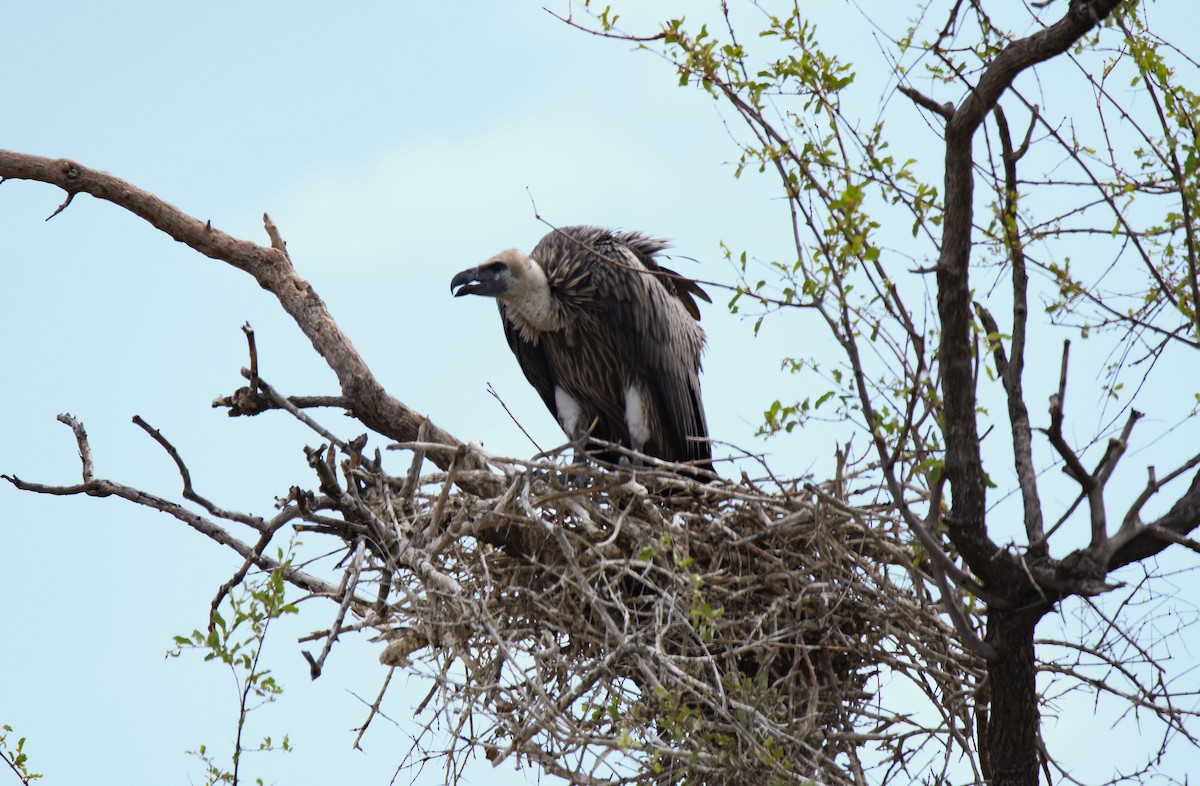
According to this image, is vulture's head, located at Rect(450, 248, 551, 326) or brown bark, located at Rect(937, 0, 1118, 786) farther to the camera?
→ vulture's head, located at Rect(450, 248, 551, 326)

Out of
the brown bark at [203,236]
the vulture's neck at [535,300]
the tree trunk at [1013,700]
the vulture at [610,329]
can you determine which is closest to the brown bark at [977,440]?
the tree trunk at [1013,700]

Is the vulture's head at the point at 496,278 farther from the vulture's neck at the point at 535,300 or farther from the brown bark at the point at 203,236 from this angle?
the brown bark at the point at 203,236

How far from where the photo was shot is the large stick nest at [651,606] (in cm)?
431

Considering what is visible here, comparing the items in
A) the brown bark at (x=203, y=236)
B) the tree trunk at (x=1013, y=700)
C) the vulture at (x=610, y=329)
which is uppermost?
the vulture at (x=610, y=329)

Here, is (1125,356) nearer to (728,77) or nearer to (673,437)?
(728,77)

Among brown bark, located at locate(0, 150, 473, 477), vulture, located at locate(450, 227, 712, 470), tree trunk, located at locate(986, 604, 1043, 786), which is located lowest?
tree trunk, located at locate(986, 604, 1043, 786)

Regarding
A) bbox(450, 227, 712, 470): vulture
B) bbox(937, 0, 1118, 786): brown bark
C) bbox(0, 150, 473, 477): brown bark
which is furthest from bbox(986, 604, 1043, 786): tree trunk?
bbox(0, 150, 473, 477): brown bark

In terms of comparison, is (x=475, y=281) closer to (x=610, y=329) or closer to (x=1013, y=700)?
(x=610, y=329)

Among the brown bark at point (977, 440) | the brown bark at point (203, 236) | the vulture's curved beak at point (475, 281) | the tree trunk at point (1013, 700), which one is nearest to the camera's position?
the brown bark at point (977, 440)

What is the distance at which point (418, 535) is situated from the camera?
4.65 metres

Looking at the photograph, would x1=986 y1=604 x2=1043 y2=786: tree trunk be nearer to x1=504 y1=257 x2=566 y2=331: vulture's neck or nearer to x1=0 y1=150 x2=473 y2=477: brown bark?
x1=0 y1=150 x2=473 y2=477: brown bark

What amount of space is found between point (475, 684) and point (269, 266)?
249 centimetres

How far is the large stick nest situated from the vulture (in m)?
1.38

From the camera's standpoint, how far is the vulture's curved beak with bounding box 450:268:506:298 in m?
6.52
